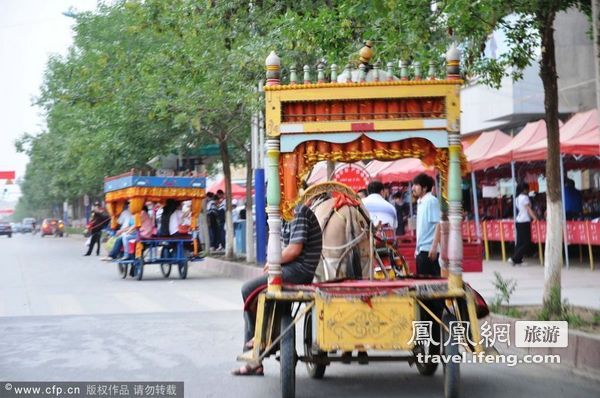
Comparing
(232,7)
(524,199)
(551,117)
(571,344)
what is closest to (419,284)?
(571,344)

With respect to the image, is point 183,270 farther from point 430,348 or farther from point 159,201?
point 430,348

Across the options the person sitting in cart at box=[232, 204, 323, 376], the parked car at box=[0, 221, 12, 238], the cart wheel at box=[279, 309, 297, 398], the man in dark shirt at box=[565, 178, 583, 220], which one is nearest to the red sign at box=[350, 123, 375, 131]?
the person sitting in cart at box=[232, 204, 323, 376]

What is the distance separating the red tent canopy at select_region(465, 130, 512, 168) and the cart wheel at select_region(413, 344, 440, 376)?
14.2m

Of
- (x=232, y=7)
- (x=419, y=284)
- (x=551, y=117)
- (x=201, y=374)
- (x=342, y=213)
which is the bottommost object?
(x=201, y=374)

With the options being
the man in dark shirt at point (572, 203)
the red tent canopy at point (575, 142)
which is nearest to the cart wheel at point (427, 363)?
the red tent canopy at point (575, 142)

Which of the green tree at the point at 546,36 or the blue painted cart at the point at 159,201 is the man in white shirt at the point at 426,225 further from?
the blue painted cart at the point at 159,201

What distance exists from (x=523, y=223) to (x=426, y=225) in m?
9.82

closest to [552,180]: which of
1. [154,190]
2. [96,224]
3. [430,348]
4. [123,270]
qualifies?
[430,348]

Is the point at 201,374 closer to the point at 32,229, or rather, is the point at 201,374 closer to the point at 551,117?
the point at 551,117

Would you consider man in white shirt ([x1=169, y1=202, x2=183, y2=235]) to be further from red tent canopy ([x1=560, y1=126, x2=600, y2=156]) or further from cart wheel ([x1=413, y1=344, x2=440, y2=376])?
cart wheel ([x1=413, y1=344, x2=440, y2=376])

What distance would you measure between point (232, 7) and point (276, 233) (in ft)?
28.0

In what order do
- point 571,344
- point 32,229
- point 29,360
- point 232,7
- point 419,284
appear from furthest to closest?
point 32,229 → point 232,7 → point 29,360 → point 571,344 → point 419,284

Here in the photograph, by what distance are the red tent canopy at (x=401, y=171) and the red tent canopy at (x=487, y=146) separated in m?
1.73

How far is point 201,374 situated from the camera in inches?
341
